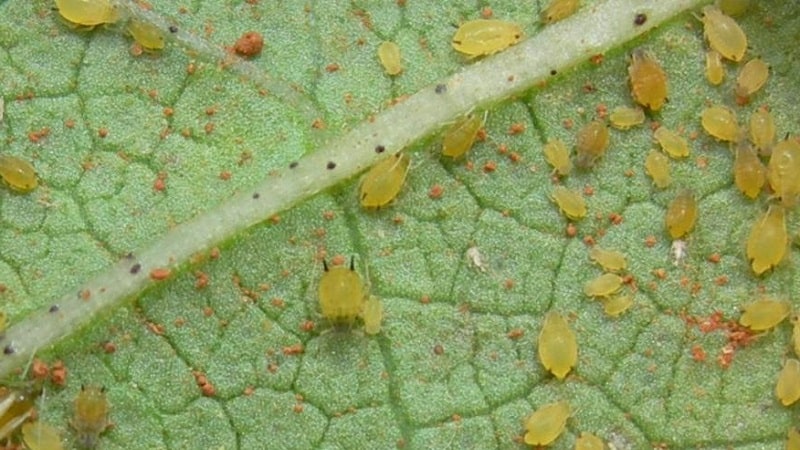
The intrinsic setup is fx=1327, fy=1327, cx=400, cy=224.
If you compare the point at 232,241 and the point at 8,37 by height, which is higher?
the point at 8,37

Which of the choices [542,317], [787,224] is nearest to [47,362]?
[542,317]

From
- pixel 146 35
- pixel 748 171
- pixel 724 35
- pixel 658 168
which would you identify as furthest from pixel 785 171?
pixel 146 35

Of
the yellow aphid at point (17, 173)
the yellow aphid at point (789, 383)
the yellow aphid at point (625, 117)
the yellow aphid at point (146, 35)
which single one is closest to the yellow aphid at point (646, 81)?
the yellow aphid at point (625, 117)

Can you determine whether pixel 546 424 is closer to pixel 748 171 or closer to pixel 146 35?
pixel 748 171

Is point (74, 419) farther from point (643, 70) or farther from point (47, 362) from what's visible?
point (643, 70)

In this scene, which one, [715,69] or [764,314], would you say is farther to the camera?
[715,69]

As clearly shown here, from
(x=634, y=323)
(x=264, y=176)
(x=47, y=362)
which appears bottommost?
(x=634, y=323)

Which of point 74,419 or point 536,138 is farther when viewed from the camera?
point 536,138
